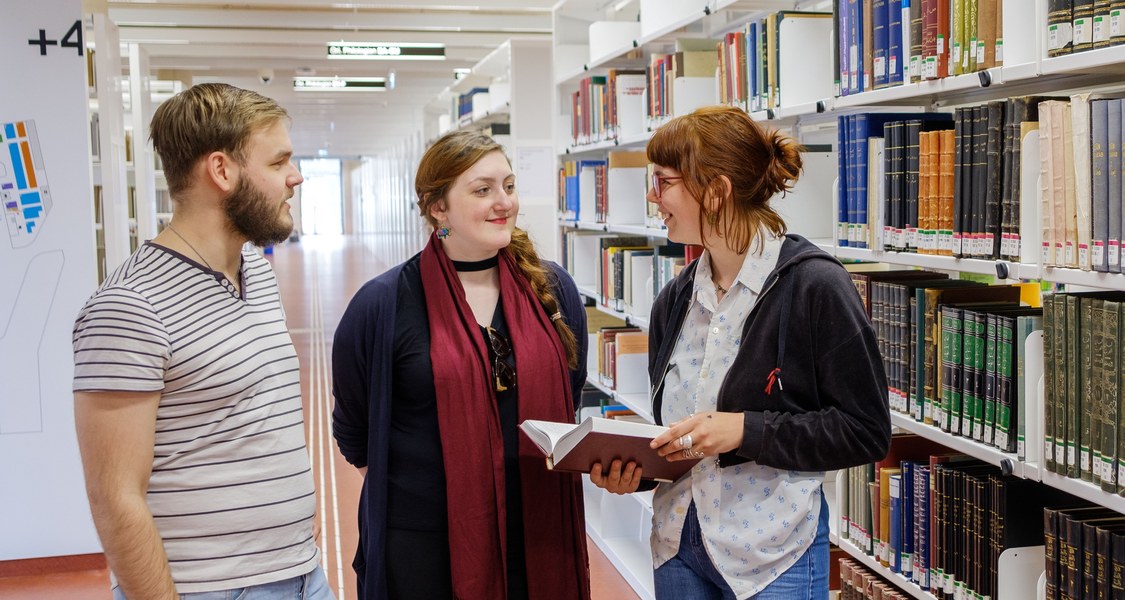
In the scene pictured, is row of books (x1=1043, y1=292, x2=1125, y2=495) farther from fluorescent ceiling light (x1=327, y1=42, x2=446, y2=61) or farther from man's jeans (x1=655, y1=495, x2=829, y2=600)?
fluorescent ceiling light (x1=327, y1=42, x2=446, y2=61)

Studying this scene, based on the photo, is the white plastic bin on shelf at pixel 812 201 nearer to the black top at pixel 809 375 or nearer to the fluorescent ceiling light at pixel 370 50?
the black top at pixel 809 375

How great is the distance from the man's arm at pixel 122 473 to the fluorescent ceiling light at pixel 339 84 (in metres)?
13.7

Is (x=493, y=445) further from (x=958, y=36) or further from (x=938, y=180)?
(x=958, y=36)

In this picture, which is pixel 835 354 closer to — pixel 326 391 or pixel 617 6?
pixel 617 6

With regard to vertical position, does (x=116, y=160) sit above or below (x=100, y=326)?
above

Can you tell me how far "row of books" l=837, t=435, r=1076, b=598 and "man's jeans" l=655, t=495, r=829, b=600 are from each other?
619 mm

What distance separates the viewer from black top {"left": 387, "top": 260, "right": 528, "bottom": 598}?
210cm

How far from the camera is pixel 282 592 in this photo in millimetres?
1703

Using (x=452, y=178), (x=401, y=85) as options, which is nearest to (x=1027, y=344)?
(x=452, y=178)

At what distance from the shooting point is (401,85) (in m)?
16.5

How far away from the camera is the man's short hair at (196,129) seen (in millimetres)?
1660

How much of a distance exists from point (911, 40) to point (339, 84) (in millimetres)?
13492

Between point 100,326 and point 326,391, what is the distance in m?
7.44

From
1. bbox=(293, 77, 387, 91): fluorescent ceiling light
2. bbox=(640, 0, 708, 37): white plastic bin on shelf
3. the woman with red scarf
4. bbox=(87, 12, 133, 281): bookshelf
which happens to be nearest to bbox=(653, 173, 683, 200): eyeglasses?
the woman with red scarf
